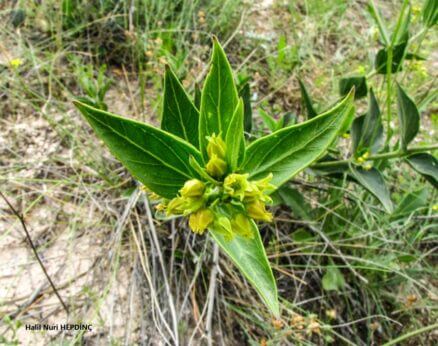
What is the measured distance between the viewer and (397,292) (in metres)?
2.09

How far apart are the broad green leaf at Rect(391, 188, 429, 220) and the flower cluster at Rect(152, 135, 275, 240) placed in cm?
115

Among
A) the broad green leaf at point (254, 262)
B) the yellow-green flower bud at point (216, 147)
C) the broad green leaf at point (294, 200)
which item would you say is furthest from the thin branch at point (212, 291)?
the yellow-green flower bud at point (216, 147)

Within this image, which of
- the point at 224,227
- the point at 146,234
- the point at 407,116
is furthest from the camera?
the point at 146,234

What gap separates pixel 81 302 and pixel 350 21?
9.43 ft

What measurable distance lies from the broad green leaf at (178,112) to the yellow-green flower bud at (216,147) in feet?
0.61

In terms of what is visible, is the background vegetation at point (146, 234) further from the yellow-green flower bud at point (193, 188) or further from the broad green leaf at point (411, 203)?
the yellow-green flower bud at point (193, 188)

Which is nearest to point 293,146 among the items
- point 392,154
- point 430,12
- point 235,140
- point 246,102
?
point 235,140

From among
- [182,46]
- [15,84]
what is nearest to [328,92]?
[182,46]

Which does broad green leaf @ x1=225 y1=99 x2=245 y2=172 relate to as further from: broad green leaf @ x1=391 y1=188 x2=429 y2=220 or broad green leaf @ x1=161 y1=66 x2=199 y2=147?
broad green leaf @ x1=391 y1=188 x2=429 y2=220

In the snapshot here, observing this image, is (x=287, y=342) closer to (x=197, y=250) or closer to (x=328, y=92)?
(x=197, y=250)

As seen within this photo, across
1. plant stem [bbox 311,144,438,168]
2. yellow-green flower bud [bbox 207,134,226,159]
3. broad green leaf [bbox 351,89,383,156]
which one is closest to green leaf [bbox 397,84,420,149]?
plant stem [bbox 311,144,438,168]

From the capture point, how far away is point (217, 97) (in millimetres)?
1187

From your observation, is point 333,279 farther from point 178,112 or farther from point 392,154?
point 178,112

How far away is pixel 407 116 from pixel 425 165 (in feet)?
0.67
